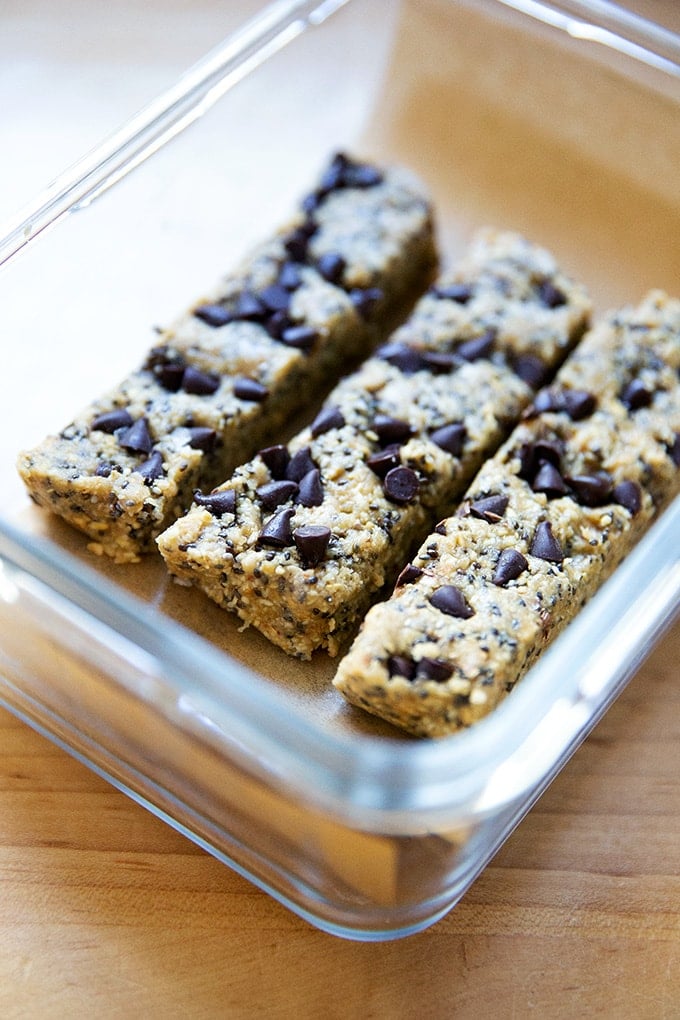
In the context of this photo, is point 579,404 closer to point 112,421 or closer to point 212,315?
point 212,315

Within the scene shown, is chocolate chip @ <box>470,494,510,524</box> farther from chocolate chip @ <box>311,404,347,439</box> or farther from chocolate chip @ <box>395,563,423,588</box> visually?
chocolate chip @ <box>311,404,347,439</box>

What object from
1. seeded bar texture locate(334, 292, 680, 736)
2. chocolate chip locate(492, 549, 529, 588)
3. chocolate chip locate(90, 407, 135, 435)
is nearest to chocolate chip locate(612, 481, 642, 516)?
seeded bar texture locate(334, 292, 680, 736)

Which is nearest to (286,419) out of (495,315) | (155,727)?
(495,315)

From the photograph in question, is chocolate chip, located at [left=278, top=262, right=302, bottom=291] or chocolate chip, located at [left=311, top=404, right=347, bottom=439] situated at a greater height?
chocolate chip, located at [left=278, top=262, right=302, bottom=291]

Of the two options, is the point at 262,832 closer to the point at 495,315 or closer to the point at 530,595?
the point at 530,595

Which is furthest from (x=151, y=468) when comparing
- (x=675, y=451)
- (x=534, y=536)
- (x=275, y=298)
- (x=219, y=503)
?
(x=675, y=451)

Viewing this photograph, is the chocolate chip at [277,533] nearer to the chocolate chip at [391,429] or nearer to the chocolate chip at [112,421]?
the chocolate chip at [391,429]

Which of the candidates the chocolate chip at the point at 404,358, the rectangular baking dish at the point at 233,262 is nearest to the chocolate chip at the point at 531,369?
the chocolate chip at the point at 404,358
